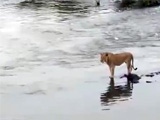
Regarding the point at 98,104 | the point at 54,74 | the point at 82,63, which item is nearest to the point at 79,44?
the point at 82,63

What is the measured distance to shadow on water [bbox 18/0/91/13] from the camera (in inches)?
1367

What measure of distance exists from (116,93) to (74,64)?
4.19 meters

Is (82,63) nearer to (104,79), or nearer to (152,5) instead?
(104,79)

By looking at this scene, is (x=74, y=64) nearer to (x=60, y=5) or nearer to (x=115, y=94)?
(x=115, y=94)

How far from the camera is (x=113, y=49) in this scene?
20859 mm

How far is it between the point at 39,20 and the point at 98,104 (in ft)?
57.6

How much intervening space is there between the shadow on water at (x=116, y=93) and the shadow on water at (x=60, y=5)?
19.9 metres

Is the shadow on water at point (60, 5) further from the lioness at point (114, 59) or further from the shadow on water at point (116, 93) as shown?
the shadow on water at point (116, 93)

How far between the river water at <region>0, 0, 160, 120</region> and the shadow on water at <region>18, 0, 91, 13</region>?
58cm

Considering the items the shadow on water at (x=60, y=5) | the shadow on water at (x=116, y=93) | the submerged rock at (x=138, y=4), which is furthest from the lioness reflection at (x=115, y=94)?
the submerged rock at (x=138, y=4)

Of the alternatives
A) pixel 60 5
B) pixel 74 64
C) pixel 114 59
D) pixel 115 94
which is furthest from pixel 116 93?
pixel 60 5

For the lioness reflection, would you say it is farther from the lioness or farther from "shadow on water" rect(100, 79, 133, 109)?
the lioness

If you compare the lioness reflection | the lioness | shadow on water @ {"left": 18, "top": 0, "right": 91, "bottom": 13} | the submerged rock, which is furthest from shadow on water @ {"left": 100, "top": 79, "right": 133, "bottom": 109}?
the submerged rock

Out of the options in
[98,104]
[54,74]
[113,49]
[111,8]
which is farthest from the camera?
[111,8]
